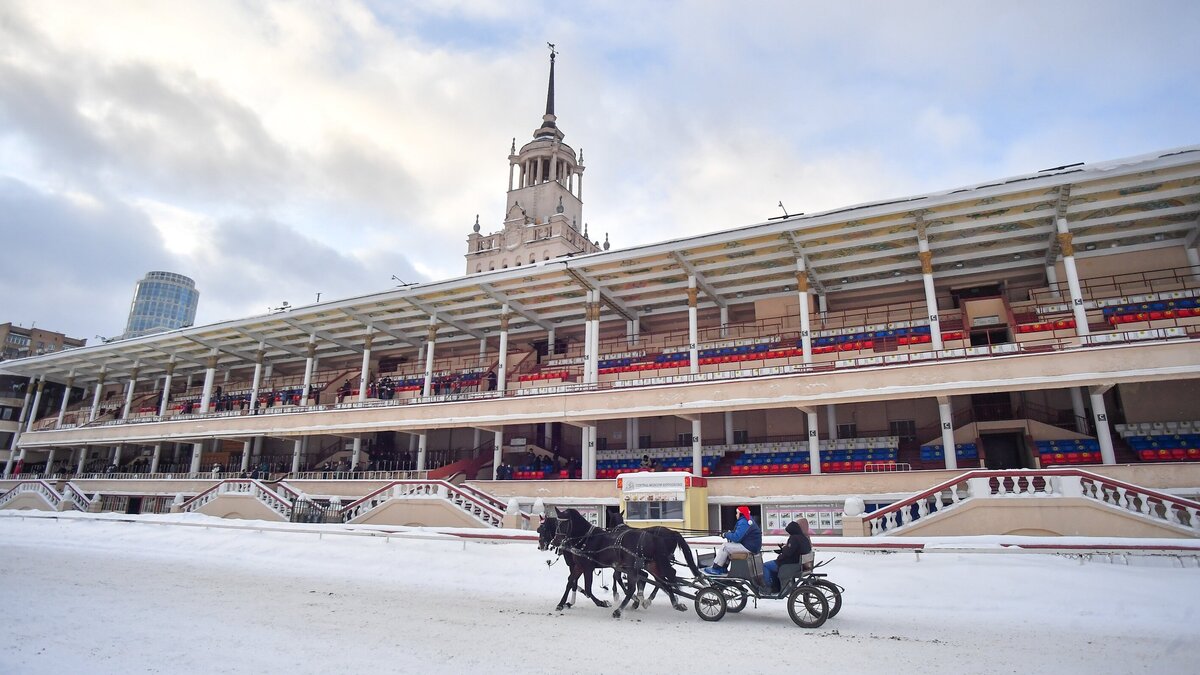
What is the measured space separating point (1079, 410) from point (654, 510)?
17025 millimetres

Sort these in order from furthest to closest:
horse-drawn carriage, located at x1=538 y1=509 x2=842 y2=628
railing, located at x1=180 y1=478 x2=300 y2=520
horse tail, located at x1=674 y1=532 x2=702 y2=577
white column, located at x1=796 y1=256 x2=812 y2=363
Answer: railing, located at x1=180 y1=478 x2=300 y2=520 → white column, located at x1=796 y1=256 x2=812 y2=363 → horse tail, located at x1=674 y1=532 x2=702 y2=577 → horse-drawn carriage, located at x1=538 y1=509 x2=842 y2=628

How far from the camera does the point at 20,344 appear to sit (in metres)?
83.0

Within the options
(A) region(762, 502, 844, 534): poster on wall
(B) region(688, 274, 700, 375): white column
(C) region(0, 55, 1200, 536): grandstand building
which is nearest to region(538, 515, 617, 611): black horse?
(C) region(0, 55, 1200, 536): grandstand building

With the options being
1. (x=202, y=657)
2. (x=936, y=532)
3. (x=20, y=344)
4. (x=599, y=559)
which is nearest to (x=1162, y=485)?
(x=936, y=532)

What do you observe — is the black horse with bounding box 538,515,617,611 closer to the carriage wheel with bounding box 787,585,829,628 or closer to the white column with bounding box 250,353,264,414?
the carriage wheel with bounding box 787,585,829,628

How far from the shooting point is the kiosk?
18.4m

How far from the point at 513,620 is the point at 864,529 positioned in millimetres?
11418

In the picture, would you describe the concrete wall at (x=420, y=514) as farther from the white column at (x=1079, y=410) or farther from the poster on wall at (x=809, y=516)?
the white column at (x=1079, y=410)

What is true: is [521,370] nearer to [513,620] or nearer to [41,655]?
[513,620]

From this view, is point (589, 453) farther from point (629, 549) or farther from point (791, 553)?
point (791, 553)

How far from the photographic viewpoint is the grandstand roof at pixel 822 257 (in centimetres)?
2256

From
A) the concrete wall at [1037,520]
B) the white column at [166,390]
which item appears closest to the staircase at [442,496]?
the concrete wall at [1037,520]

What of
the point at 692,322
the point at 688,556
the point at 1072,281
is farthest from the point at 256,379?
the point at 1072,281

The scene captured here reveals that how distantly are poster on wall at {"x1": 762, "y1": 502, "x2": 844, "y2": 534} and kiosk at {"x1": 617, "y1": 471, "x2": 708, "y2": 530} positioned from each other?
3237 mm
